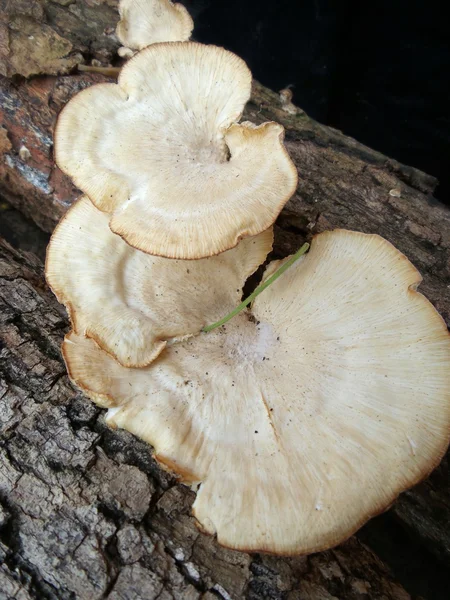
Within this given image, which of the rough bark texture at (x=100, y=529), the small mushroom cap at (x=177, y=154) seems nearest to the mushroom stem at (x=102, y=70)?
the small mushroom cap at (x=177, y=154)

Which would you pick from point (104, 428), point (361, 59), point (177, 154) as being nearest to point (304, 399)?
point (104, 428)

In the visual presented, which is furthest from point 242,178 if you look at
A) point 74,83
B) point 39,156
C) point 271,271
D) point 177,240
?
point 39,156

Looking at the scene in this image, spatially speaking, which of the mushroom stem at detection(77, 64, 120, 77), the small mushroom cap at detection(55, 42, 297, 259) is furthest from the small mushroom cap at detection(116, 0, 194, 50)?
the small mushroom cap at detection(55, 42, 297, 259)

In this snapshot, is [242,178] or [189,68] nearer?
[242,178]

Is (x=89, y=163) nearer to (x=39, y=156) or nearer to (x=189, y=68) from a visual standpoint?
(x=189, y=68)

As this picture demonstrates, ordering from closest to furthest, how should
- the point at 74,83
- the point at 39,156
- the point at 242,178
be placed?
1. the point at 242,178
2. the point at 74,83
3. the point at 39,156

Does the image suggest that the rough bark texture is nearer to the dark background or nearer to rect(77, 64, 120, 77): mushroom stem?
rect(77, 64, 120, 77): mushroom stem

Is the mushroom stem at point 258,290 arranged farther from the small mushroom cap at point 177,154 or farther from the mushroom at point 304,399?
the small mushroom cap at point 177,154
